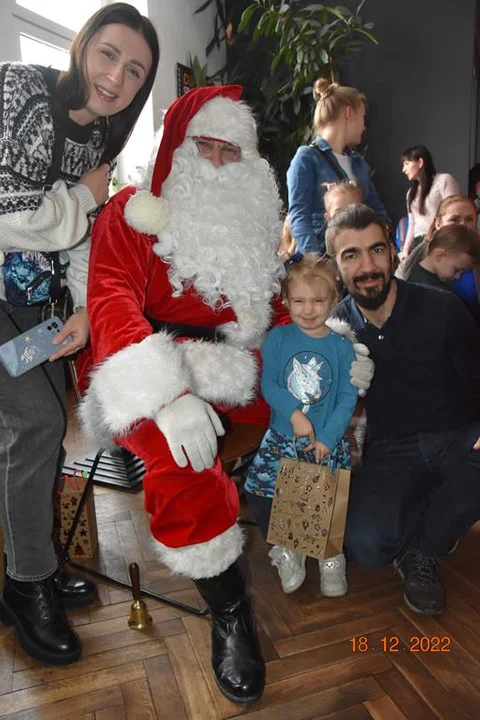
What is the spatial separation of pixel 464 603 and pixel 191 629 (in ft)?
2.53

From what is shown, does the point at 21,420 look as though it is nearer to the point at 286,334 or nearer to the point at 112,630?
the point at 112,630

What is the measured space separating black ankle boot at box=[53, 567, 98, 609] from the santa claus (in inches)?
18.1

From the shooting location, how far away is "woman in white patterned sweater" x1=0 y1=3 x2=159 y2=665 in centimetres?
119

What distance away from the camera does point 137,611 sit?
1.48m

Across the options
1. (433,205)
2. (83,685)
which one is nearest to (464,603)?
(83,685)

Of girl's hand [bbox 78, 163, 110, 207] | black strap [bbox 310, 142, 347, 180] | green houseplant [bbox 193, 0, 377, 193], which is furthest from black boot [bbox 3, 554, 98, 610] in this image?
green houseplant [bbox 193, 0, 377, 193]

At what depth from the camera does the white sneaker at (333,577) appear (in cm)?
160

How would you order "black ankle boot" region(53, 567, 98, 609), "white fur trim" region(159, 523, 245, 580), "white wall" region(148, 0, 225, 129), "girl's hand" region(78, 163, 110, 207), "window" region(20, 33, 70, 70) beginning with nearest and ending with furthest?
"white fur trim" region(159, 523, 245, 580), "girl's hand" region(78, 163, 110, 207), "black ankle boot" region(53, 567, 98, 609), "window" region(20, 33, 70, 70), "white wall" region(148, 0, 225, 129)

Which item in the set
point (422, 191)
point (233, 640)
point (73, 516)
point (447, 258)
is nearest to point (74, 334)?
point (73, 516)

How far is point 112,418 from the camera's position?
1.16 m

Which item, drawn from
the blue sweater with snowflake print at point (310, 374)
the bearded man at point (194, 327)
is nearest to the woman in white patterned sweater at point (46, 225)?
the bearded man at point (194, 327)

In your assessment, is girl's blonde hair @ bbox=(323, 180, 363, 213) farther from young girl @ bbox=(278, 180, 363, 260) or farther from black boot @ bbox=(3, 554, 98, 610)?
black boot @ bbox=(3, 554, 98, 610)

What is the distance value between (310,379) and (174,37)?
10.4 feet
